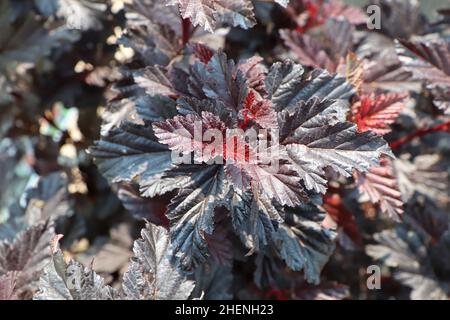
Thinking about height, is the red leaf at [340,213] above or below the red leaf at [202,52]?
below

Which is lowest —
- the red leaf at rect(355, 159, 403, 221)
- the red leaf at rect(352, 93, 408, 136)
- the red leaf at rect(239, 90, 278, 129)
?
the red leaf at rect(355, 159, 403, 221)

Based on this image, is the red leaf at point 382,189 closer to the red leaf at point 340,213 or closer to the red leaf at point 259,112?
the red leaf at point 340,213

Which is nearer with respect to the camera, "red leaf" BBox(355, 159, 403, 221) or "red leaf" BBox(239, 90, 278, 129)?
"red leaf" BBox(239, 90, 278, 129)

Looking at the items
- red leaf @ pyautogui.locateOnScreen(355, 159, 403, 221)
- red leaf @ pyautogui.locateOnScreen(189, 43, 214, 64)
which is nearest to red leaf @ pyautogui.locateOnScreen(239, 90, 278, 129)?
red leaf @ pyautogui.locateOnScreen(189, 43, 214, 64)

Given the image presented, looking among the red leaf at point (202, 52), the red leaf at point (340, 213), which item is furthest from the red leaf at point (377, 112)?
the red leaf at point (202, 52)

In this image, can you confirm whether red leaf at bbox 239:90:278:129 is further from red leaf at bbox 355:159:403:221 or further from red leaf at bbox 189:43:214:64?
red leaf at bbox 355:159:403:221

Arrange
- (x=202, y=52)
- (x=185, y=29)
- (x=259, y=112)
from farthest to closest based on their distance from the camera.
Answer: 1. (x=185, y=29)
2. (x=202, y=52)
3. (x=259, y=112)

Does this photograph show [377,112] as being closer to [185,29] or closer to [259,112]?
[259,112]

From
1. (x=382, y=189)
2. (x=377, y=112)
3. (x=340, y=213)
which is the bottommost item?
(x=340, y=213)

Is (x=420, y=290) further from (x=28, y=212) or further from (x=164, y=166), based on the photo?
(x=28, y=212)

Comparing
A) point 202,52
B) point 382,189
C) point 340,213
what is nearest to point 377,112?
point 382,189

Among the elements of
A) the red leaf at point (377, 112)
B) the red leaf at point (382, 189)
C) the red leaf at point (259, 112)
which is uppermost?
the red leaf at point (259, 112)

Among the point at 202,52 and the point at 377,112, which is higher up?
the point at 202,52

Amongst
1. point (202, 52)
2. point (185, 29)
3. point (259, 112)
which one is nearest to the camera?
point (259, 112)
